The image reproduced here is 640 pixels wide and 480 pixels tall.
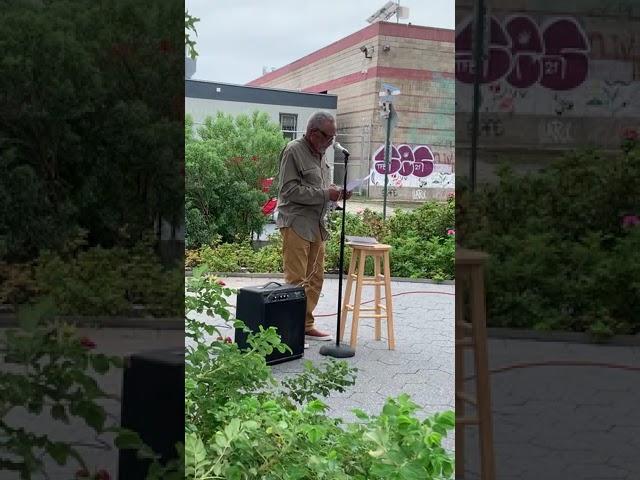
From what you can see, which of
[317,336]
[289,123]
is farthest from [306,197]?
[289,123]

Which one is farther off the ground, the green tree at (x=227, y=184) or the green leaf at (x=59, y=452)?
the green tree at (x=227, y=184)

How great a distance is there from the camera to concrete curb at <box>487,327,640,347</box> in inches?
55.5

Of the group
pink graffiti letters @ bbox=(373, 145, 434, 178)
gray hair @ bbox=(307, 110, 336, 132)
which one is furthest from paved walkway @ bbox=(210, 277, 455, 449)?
pink graffiti letters @ bbox=(373, 145, 434, 178)

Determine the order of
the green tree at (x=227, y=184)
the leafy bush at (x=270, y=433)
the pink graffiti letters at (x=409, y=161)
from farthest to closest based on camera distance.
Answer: the pink graffiti letters at (x=409, y=161), the green tree at (x=227, y=184), the leafy bush at (x=270, y=433)

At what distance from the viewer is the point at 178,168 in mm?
1443

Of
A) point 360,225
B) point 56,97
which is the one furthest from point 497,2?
point 360,225

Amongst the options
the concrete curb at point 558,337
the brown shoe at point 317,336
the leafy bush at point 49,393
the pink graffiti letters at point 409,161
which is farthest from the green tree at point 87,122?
the pink graffiti letters at point 409,161

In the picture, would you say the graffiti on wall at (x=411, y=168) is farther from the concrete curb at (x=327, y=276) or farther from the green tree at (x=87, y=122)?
the green tree at (x=87, y=122)

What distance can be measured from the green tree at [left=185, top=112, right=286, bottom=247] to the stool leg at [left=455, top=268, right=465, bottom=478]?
24.0ft

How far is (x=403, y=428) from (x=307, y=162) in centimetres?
286

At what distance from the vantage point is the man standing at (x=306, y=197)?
438 cm

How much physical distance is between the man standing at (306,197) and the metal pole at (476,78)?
2.92 meters

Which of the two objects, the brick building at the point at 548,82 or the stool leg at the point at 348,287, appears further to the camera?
the stool leg at the point at 348,287

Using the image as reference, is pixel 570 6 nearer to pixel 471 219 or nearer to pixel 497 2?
pixel 497 2
